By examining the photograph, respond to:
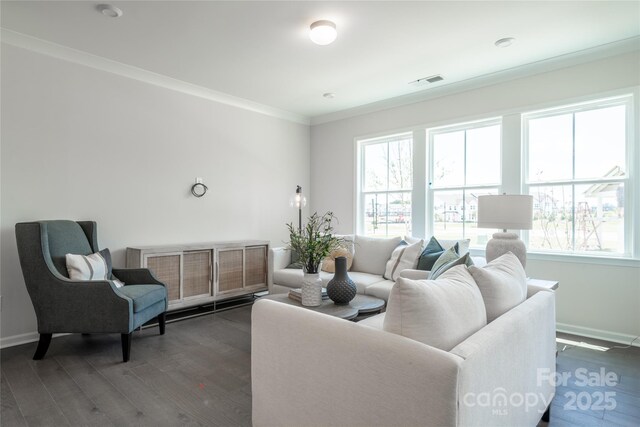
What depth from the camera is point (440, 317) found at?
1.22 m

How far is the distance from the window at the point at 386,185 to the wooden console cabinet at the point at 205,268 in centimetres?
164

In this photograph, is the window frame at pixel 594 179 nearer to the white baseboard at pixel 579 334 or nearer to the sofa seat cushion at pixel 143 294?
the white baseboard at pixel 579 334

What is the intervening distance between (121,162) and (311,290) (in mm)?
2642

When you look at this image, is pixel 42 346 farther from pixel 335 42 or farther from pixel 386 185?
pixel 386 185

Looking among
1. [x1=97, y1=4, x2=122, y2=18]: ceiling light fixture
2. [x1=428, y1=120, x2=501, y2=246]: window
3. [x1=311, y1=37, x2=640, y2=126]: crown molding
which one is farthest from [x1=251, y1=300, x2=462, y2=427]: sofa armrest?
[x1=311, y1=37, x2=640, y2=126]: crown molding

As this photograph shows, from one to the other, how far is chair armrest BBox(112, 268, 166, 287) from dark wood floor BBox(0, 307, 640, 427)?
1.66 feet

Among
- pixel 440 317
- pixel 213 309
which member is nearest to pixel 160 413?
pixel 440 317

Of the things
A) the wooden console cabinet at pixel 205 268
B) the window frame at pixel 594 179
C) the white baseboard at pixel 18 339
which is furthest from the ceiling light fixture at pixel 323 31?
the white baseboard at pixel 18 339

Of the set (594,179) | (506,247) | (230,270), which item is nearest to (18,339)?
(230,270)

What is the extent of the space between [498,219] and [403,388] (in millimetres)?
2257

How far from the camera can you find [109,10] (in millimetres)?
2633

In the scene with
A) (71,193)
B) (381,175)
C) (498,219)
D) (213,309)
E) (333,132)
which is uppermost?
Answer: (333,132)

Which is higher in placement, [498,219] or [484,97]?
[484,97]

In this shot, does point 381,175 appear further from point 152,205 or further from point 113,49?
point 113,49
